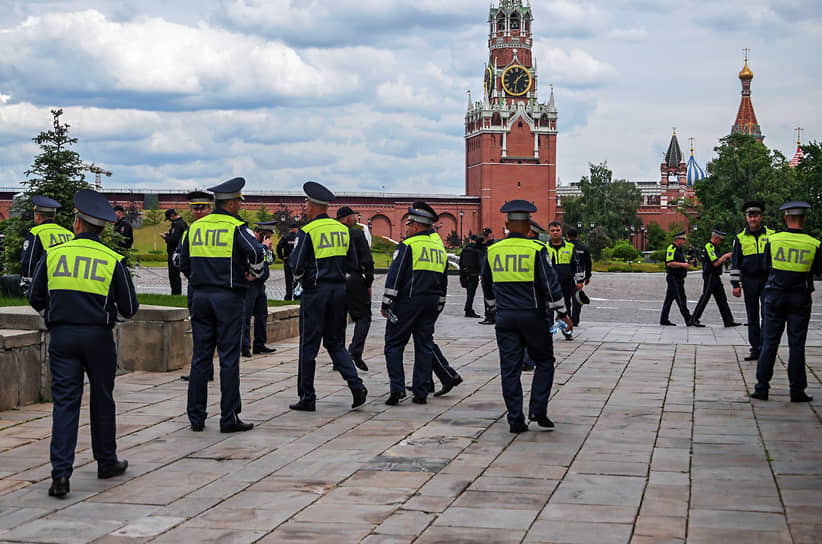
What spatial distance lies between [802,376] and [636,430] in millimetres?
2235

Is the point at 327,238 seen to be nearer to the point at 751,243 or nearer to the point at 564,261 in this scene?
the point at 751,243

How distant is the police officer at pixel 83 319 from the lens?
19.1 ft

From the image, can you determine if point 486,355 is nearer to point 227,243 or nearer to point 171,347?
point 171,347

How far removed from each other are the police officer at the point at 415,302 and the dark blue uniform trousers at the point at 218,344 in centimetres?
156

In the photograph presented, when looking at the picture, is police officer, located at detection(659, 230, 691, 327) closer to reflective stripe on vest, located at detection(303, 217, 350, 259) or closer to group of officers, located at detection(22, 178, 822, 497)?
group of officers, located at detection(22, 178, 822, 497)

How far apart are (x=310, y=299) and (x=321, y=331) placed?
0.96ft

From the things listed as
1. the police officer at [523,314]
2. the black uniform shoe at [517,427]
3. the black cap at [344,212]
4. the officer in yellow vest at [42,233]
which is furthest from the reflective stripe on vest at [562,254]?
the officer in yellow vest at [42,233]

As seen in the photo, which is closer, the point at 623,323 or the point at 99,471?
the point at 99,471

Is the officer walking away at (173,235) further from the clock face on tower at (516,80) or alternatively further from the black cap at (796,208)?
the clock face on tower at (516,80)

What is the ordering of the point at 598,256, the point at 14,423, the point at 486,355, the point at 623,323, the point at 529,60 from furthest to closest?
the point at 529,60, the point at 598,256, the point at 623,323, the point at 486,355, the point at 14,423

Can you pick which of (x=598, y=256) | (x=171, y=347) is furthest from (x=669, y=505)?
(x=598, y=256)

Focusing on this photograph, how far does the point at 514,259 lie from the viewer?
7574mm

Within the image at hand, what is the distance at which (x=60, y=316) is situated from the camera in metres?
5.83

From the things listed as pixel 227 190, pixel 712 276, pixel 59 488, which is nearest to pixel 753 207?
pixel 712 276
